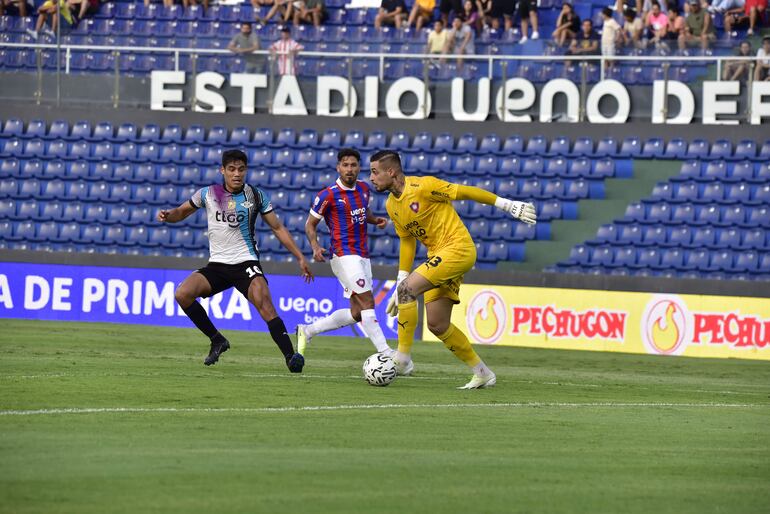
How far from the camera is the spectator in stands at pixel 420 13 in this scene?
29.1 m

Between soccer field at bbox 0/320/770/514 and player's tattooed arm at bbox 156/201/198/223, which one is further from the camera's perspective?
player's tattooed arm at bbox 156/201/198/223

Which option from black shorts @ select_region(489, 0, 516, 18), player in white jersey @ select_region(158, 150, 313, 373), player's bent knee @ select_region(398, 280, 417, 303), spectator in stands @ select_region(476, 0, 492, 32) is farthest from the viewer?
black shorts @ select_region(489, 0, 516, 18)

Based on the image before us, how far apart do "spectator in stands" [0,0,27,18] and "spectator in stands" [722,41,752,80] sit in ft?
50.4

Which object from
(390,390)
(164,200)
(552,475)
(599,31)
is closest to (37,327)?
(164,200)

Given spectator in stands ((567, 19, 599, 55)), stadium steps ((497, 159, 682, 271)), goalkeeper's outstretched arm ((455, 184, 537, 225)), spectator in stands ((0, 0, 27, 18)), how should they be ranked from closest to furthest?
goalkeeper's outstretched arm ((455, 184, 537, 225))
stadium steps ((497, 159, 682, 271))
spectator in stands ((567, 19, 599, 55))
spectator in stands ((0, 0, 27, 18))

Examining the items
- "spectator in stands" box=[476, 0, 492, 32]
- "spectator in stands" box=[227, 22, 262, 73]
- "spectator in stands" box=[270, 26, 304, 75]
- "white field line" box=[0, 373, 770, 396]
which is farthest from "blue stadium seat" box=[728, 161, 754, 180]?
"white field line" box=[0, 373, 770, 396]

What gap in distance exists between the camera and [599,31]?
1096 inches

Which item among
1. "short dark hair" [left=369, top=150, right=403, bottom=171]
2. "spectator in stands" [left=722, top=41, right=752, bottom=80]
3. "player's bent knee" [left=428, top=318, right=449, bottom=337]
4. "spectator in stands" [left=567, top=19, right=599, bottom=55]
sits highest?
"spectator in stands" [left=567, top=19, right=599, bottom=55]

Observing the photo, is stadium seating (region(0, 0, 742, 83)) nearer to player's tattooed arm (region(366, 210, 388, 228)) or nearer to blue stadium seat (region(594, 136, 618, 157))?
blue stadium seat (region(594, 136, 618, 157))

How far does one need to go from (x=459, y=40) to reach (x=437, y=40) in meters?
0.46

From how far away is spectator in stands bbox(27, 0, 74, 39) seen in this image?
28922 millimetres

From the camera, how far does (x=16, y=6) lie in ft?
101

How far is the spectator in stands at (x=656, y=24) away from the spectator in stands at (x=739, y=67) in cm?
171

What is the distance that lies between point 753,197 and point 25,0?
54.2 ft
